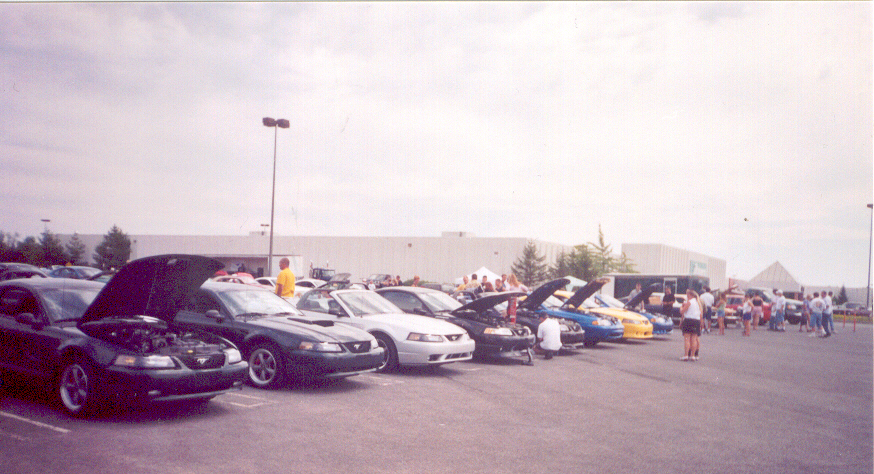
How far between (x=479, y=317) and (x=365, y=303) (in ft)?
7.74

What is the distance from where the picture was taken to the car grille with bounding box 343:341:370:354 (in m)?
7.98

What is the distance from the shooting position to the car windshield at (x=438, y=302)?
1206 cm

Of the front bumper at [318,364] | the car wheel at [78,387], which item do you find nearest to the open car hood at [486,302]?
the front bumper at [318,364]

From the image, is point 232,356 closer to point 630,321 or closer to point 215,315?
point 215,315

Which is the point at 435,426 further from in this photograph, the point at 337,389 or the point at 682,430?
the point at 682,430

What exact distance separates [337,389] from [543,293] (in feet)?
19.8

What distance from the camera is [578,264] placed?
4988 centimetres

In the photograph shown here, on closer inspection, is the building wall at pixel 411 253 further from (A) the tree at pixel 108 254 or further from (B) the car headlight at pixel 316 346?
(B) the car headlight at pixel 316 346

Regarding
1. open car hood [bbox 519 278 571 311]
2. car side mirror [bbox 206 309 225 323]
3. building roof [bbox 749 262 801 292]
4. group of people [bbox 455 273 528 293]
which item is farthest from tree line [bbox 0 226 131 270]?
building roof [bbox 749 262 801 292]

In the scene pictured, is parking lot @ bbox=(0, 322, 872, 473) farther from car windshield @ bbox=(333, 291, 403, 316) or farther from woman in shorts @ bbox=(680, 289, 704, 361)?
woman in shorts @ bbox=(680, 289, 704, 361)

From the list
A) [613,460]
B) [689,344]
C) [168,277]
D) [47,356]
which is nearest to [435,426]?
[613,460]

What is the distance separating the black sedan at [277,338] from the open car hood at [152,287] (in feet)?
4.13

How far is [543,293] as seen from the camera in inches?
512

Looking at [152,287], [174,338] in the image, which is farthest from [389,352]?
[152,287]
